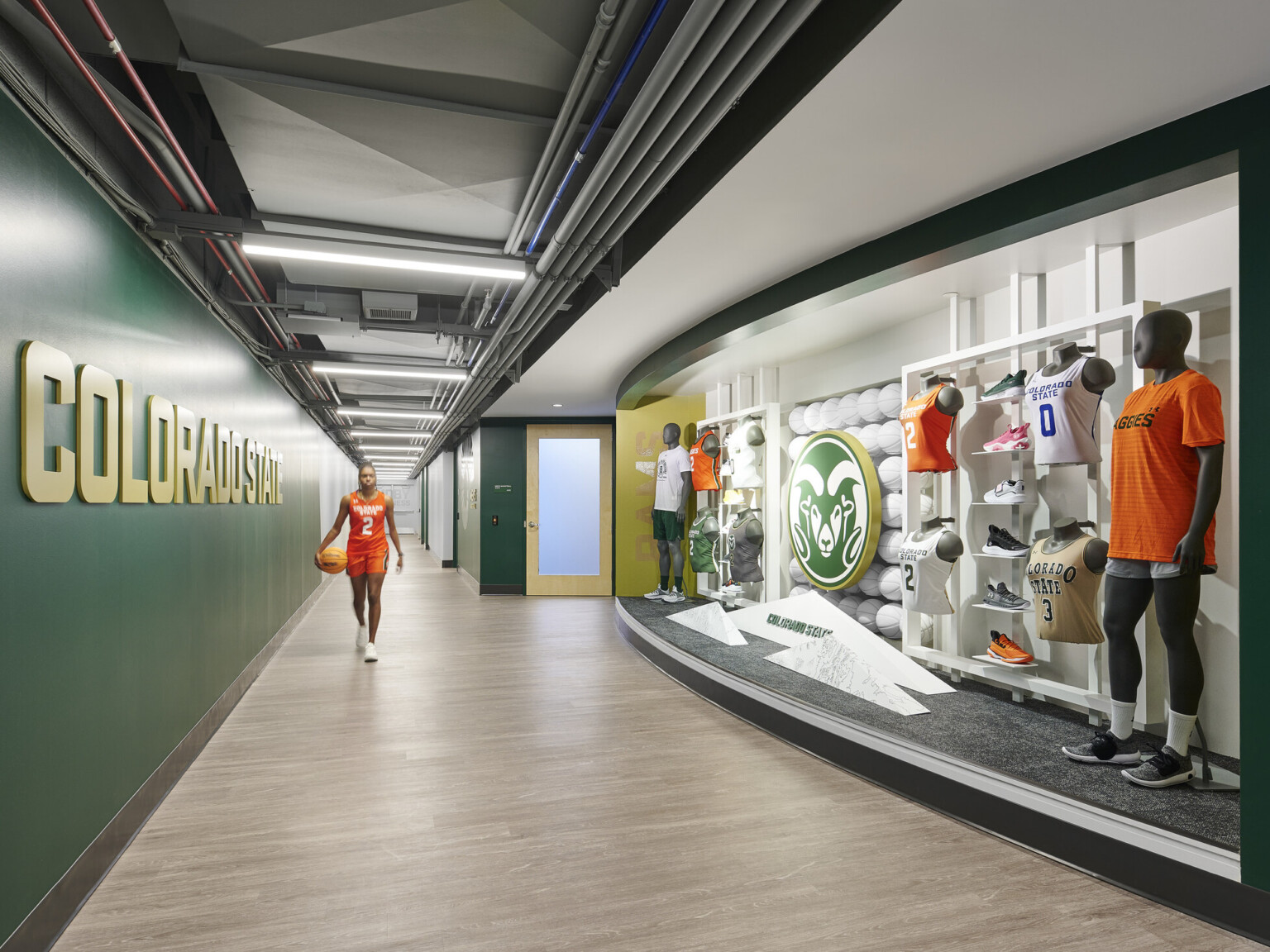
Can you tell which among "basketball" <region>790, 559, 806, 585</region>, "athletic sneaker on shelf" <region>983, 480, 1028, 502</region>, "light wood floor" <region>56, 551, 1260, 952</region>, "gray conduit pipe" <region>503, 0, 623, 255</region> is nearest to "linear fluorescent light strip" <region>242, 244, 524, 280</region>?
"gray conduit pipe" <region>503, 0, 623, 255</region>

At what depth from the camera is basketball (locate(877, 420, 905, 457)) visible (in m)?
5.47

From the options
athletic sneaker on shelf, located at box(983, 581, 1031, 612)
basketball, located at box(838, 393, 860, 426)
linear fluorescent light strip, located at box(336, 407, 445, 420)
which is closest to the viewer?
athletic sneaker on shelf, located at box(983, 581, 1031, 612)

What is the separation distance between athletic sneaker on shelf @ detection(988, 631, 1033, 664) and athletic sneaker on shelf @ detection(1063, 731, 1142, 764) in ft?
2.97

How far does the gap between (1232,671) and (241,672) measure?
5.99 metres

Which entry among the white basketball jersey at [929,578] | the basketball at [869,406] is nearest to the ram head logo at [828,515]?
the basketball at [869,406]

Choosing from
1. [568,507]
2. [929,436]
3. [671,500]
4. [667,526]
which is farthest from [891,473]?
[568,507]

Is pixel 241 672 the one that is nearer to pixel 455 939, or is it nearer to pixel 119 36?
pixel 455 939

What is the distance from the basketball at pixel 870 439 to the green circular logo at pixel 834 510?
0.10 meters

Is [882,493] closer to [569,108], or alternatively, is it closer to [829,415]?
[829,415]

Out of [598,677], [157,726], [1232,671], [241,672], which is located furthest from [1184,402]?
[241,672]

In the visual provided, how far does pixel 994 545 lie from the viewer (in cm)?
424

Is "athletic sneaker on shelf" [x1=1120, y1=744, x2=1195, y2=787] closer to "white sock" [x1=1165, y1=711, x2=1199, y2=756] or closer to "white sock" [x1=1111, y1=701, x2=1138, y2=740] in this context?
"white sock" [x1=1165, y1=711, x2=1199, y2=756]

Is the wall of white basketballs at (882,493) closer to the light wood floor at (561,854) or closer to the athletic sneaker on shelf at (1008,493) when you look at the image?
the athletic sneaker on shelf at (1008,493)

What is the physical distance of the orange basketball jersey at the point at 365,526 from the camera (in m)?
6.48
